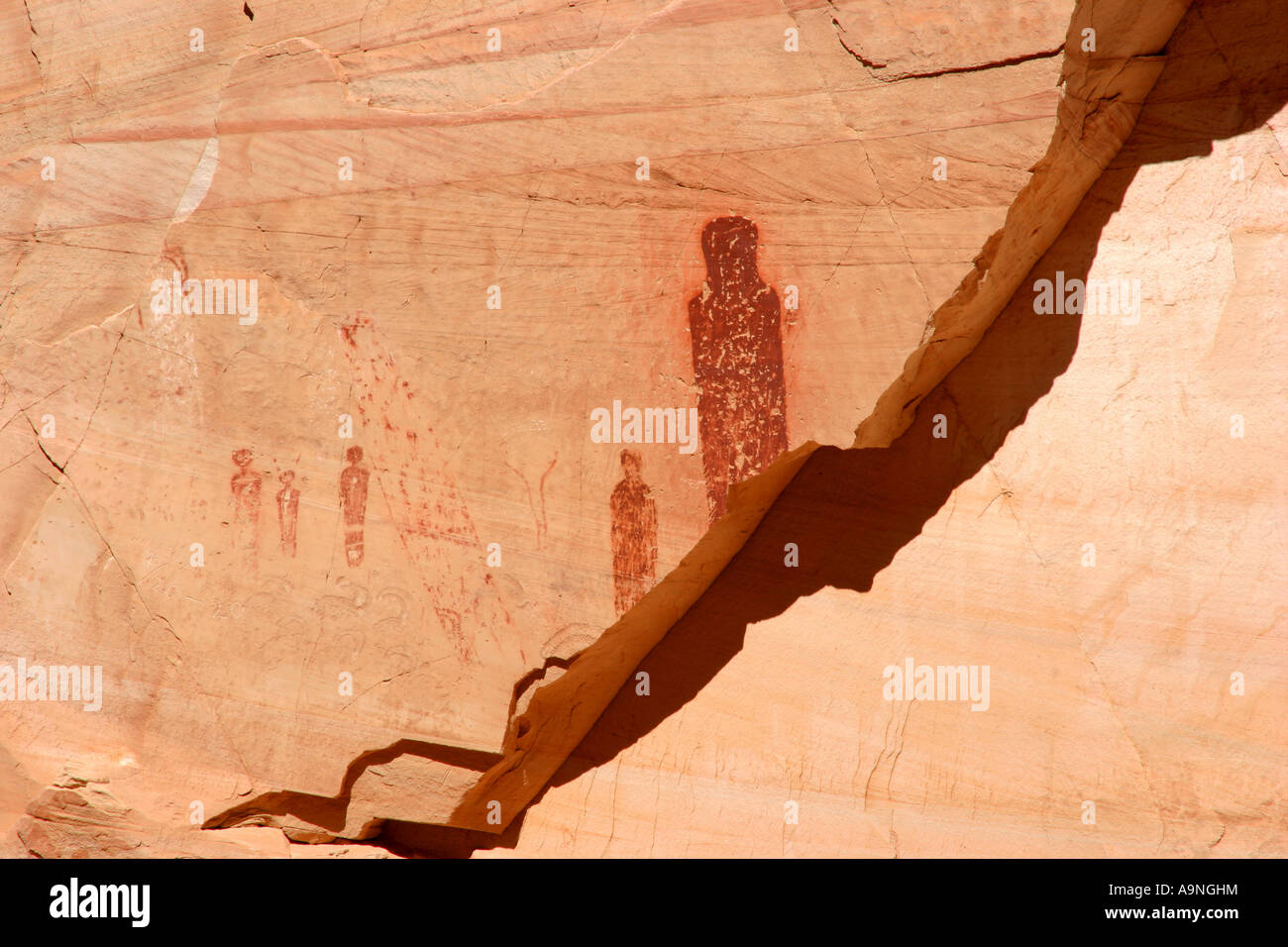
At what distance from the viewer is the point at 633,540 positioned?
292 centimetres

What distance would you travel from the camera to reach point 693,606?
3.18 metres

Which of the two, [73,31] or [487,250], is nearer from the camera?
[487,250]

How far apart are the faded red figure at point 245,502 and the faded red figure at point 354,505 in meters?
0.24

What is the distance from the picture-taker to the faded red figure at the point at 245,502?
3.04 metres

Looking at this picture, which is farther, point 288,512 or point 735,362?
point 288,512

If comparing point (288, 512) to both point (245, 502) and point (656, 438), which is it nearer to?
point (245, 502)

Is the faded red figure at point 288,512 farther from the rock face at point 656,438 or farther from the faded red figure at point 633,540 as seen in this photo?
the faded red figure at point 633,540

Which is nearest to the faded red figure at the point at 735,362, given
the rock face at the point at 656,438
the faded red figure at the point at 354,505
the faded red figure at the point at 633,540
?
the rock face at the point at 656,438

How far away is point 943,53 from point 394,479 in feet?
5.67

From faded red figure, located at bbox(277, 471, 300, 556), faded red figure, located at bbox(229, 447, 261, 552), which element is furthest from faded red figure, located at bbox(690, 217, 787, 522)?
faded red figure, located at bbox(229, 447, 261, 552)

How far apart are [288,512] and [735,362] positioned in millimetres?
1229

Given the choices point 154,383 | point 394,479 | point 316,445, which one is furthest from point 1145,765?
point 154,383

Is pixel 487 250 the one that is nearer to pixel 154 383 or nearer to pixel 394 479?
pixel 394 479

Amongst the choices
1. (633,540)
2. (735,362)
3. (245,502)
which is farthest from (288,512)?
(735,362)
